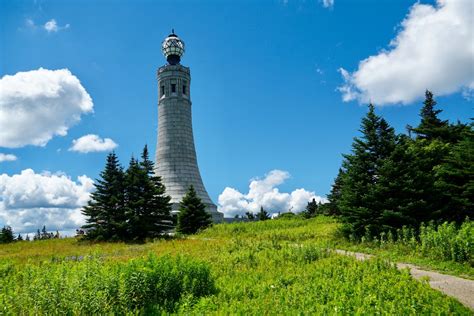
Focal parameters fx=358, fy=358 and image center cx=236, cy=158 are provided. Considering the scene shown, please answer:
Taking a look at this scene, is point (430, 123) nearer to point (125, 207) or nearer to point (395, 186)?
point (395, 186)

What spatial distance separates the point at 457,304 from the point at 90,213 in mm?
27383

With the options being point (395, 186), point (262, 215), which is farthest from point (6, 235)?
point (395, 186)

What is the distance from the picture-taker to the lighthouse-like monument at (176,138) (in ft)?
160

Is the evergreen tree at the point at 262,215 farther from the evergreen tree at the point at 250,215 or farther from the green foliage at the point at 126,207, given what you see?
the green foliage at the point at 126,207

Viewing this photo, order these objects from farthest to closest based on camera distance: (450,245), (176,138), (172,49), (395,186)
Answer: (172,49) < (176,138) < (395,186) < (450,245)

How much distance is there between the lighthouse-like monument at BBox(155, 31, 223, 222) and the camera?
48.8 metres

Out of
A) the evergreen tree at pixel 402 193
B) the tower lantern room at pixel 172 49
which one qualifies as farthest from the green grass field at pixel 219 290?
the tower lantern room at pixel 172 49

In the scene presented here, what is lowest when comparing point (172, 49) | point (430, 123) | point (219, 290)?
point (219, 290)

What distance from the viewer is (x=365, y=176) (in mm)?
19312

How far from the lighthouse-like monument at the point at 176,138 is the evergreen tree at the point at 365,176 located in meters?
30.4

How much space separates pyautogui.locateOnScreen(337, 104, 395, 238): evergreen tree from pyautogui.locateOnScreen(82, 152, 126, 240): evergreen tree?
16.9 m

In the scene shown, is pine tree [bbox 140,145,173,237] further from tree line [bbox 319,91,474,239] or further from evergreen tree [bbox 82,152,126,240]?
tree line [bbox 319,91,474,239]

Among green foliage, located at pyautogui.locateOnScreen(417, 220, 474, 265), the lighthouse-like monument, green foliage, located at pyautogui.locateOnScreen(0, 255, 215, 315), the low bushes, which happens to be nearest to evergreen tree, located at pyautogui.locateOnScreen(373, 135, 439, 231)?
the low bushes

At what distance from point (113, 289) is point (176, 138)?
4342 cm
